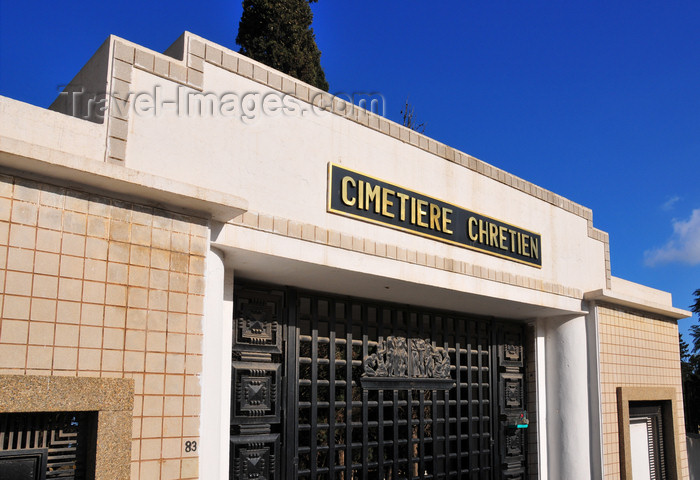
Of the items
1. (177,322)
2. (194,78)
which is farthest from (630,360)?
(194,78)

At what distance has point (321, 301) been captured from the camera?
777cm

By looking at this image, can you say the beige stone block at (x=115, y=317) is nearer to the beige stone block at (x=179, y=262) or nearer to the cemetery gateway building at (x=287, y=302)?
the cemetery gateway building at (x=287, y=302)

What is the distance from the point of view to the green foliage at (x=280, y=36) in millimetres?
12547

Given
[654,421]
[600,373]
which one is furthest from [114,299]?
[654,421]

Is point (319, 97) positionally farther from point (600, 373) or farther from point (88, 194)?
point (600, 373)

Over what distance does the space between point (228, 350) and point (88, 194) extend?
2261 mm

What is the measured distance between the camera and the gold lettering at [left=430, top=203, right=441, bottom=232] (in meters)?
7.90

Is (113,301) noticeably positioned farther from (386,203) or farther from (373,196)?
(386,203)

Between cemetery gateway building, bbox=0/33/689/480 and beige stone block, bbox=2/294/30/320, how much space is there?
0.01 metres

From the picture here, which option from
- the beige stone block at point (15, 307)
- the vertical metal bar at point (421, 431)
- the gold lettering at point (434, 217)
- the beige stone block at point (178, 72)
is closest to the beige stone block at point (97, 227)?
the beige stone block at point (15, 307)

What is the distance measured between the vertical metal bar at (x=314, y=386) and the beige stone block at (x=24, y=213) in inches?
141

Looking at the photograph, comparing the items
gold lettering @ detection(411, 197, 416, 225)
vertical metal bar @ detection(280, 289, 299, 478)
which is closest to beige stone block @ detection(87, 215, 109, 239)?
vertical metal bar @ detection(280, 289, 299, 478)

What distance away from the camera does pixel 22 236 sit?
14.6ft

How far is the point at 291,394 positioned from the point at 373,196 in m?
2.29
